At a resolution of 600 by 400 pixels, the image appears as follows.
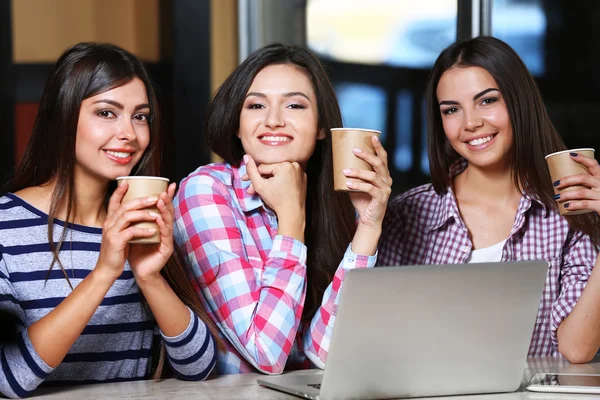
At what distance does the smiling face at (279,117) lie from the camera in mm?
1943

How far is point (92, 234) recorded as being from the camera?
5.92 feet

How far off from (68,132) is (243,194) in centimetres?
45

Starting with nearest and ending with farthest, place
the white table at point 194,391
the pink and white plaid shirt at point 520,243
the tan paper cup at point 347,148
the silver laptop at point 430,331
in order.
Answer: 1. the silver laptop at point 430,331
2. the white table at point 194,391
3. the tan paper cup at point 347,148
4. the pink and white plaid shirt at point 520,243

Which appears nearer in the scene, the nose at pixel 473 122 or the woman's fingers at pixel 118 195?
the woman's fingers at pixel 118 195

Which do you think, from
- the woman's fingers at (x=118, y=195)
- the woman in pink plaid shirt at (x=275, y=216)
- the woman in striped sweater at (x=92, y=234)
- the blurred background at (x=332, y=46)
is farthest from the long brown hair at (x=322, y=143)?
the blurred background at (x=332, y=46)

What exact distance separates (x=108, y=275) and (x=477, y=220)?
1217mm

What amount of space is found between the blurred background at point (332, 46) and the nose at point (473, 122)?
1802 millimetres

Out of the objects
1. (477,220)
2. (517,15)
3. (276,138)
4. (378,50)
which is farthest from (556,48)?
(276,138)

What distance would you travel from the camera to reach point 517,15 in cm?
394

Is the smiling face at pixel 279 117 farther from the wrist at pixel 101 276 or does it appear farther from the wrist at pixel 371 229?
the wrist at pixel 101 276

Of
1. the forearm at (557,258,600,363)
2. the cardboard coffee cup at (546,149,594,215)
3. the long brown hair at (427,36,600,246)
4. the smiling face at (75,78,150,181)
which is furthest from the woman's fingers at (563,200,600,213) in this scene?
the smiling face at (75,78,150,181)

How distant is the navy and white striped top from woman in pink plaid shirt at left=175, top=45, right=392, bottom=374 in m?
0.14

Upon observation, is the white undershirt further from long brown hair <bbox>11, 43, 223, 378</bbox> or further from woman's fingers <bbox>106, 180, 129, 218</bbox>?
woman's fingers <bbox>106, 180, 129, 218</bbox>

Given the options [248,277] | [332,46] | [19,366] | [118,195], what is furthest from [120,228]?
[332,46]
